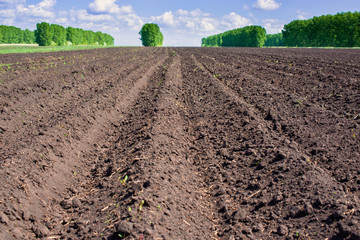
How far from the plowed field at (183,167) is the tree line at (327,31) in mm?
64006

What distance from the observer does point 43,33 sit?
6688 cm

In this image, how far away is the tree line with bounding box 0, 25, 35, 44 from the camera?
8294cm

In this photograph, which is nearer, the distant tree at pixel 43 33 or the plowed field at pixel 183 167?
the plowed field at pixel 183 167

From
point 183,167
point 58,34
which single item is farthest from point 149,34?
point 183,167

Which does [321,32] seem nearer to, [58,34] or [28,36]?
[58,34]

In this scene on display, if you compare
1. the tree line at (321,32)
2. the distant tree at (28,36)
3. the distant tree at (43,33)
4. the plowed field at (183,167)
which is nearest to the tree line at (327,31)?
the tree line at (321,32)

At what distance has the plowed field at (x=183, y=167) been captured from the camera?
11.7 feet

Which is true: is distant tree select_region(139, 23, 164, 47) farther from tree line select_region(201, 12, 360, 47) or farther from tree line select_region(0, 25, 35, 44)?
tree line select_region(0, 25, 35, 44)

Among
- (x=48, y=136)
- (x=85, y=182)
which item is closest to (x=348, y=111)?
(x=85, y=182)

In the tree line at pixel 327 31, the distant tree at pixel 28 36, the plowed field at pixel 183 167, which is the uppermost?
the distant tree at pixel 28 36

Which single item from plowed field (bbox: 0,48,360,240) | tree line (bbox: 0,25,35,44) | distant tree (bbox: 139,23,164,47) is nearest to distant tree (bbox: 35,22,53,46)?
tree line (bbox: 0,25,35,44)

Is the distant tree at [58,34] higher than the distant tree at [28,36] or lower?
lower

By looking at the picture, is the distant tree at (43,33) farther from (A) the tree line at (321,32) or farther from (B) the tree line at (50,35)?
(A) the tree line at (321,32)

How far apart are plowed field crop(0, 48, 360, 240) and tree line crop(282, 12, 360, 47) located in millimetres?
64006
